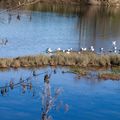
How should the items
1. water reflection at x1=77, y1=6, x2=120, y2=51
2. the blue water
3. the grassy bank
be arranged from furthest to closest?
water reflection at x1=77, y1=6, x2=120, y2=51 → the grassy bank → the blue water

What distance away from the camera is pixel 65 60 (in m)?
21.3

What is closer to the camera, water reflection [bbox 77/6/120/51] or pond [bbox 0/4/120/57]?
pond [bbox 0/4/120/57]

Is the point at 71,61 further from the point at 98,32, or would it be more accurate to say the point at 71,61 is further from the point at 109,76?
the point at 98,32

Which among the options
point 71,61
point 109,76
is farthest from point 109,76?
point 71,61

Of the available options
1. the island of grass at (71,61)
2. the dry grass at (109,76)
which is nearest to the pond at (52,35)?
the island of grass at (71,61)

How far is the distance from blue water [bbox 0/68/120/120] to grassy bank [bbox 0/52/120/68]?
1.87 metres

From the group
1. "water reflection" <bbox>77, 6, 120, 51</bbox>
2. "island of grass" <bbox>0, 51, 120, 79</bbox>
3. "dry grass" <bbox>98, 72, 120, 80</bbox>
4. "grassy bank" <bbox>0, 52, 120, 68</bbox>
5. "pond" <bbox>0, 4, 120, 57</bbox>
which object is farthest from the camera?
"water reflection" <bbox>77, 6, 120, 51</bbox>

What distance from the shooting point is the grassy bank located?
20000mm

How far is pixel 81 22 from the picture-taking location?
37656 millimetres

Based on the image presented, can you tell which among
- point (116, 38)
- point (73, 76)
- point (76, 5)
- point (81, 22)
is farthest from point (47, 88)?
point (76, 5)

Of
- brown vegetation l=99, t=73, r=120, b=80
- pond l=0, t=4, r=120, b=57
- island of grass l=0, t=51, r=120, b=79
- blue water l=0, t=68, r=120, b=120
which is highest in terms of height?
pond l=0, t=4, r=120, b=57

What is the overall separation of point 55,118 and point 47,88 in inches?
390

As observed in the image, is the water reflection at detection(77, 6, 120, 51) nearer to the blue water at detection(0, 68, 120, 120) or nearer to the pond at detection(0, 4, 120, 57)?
the pond at detection(0, 4, 120, 57)

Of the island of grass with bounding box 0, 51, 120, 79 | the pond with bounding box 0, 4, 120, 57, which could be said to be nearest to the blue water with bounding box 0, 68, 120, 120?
the island of grass with bounding box 0, 51, 120, 79
